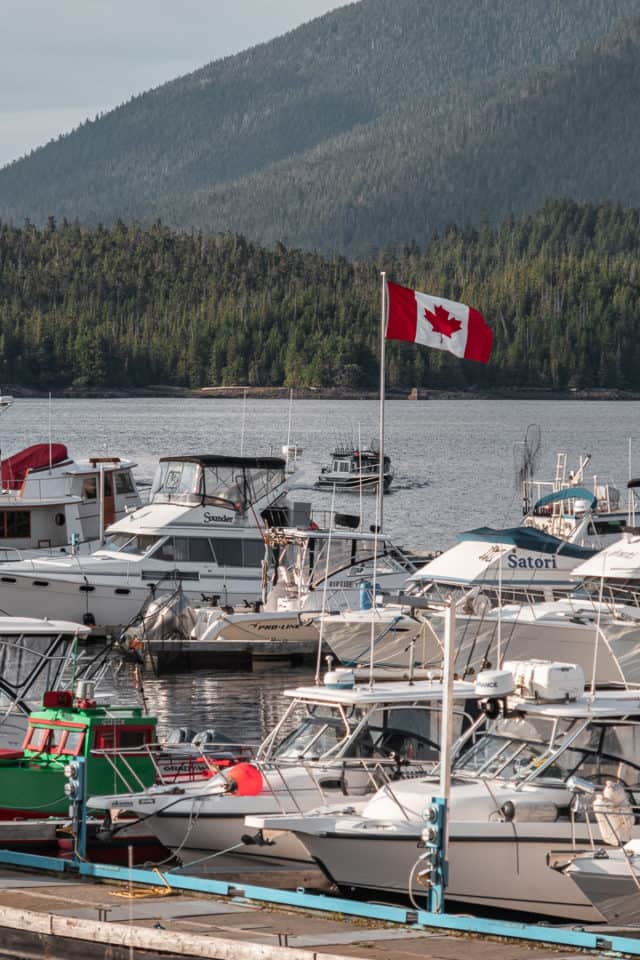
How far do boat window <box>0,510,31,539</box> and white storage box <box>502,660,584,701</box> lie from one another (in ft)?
85.9

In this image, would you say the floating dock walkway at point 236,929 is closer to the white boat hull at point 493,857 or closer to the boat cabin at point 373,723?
the white boat hull at point 493,857

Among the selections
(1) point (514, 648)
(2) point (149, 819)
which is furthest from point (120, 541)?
(2) point (149, 819)

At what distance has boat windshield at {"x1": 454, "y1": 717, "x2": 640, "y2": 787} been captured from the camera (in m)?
16.2

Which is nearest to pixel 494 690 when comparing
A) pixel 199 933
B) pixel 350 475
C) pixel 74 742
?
pixel 199 933

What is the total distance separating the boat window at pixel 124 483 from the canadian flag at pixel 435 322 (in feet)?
41.3

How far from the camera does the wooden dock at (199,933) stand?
12.7 metres

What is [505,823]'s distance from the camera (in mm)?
15430

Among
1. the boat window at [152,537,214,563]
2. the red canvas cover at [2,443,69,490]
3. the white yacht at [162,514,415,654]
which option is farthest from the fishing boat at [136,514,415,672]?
the red canvas cover at [2,443,69,490]

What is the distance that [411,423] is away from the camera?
197 m

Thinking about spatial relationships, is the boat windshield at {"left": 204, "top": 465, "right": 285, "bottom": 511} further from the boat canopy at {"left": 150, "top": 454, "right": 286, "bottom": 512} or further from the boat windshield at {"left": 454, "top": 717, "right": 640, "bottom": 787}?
the boat windshield at {"left": 454, "top": 717, "right": 640, "bottom": 787}

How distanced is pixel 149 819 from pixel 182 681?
15836 mm

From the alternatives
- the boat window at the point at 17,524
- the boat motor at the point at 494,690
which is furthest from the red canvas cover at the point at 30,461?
the boat motor at the point at 494,690

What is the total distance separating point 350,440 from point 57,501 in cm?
9745

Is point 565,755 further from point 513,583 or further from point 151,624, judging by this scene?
point 151,624
